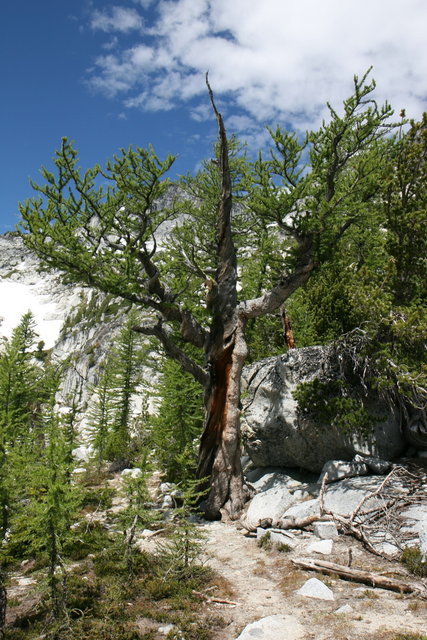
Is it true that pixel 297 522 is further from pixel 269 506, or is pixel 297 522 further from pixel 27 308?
pixel 27 308

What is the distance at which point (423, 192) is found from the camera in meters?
10.2

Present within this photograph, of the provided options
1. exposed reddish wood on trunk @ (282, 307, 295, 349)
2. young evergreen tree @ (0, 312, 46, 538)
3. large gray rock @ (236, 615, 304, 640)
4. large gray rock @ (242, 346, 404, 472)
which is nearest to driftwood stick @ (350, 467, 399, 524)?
large gray rock @ (242, 346, 404, 472)

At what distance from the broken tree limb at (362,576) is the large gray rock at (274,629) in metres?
1.37

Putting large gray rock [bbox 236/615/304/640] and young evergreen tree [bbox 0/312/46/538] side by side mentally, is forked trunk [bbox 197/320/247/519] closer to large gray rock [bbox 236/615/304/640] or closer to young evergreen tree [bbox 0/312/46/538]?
young evergreen tree [bbox 0/312/46/538]

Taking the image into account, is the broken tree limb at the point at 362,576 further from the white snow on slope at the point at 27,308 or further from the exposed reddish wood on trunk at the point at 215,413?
the white snow on slope at the point at 27,308

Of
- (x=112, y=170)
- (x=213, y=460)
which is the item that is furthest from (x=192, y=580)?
Result: (x=112, y=170)

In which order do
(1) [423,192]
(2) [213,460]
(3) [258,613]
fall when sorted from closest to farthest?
(3) [258,613], (1) [423,192], (2) [213,460]

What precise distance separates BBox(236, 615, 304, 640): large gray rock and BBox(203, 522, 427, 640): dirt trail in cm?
1

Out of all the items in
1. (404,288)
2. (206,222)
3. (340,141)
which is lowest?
(404,288)

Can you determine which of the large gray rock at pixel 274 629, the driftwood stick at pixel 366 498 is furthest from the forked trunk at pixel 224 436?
the large gray rock at pixel 274 629

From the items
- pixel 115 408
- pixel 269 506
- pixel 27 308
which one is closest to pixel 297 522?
pixel 269 506

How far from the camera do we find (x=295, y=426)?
11.2 metres

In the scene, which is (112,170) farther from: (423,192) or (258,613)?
(258,613)

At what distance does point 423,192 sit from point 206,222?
10316 millimetres
